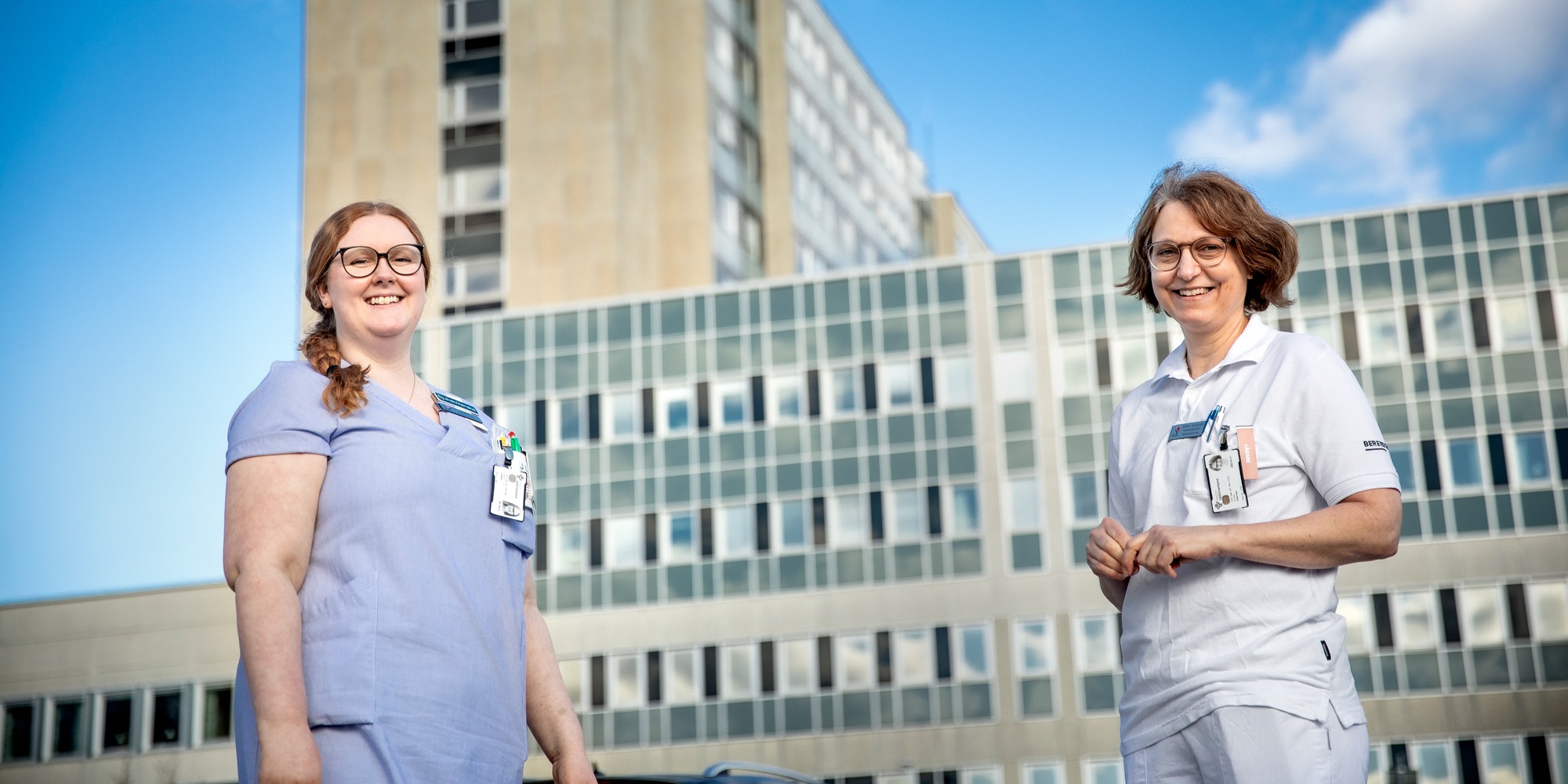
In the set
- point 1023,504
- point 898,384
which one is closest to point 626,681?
point 898,384

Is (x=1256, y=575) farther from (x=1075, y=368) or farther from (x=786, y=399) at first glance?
(x=786, y=399)

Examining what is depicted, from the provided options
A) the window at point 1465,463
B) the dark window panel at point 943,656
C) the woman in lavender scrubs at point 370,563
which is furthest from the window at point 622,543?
the woman in lavender scrubs at point 370,563

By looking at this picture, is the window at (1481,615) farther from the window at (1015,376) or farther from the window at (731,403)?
the window at (731,403)

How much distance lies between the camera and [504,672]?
387 cm

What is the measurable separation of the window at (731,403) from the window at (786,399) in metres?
0.97

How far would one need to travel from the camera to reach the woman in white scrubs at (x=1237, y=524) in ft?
12.0

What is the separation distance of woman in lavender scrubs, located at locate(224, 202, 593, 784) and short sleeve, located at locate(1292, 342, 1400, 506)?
1.69 meters

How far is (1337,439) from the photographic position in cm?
382

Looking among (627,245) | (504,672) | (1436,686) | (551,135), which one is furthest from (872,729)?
(504,672)

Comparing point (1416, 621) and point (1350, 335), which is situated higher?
point (1350, 335)

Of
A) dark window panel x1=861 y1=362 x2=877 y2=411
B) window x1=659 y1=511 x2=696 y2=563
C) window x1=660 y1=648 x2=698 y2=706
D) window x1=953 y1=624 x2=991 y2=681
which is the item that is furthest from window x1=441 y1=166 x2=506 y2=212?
window x1=953 y1=624 x2=991 y2=681

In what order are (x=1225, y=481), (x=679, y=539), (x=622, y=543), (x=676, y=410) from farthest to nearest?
(x=676, y=410) < (x=622, y=543) < (x=679, y=539) < (x=1225, y=481)

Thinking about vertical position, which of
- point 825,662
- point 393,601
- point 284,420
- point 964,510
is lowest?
point 825,662

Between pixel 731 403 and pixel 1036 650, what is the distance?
11835 millimetres
